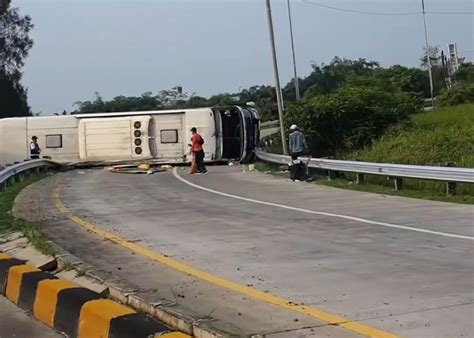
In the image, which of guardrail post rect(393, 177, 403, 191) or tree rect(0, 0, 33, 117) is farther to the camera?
tree rect(0, 0, 33, 117)

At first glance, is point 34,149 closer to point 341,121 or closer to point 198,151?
point 198,151

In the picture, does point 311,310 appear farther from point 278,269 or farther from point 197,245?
point 197,245

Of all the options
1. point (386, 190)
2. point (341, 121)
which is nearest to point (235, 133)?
point (341, 121)

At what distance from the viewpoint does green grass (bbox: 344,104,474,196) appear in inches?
746

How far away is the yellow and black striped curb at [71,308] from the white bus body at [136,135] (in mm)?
21368

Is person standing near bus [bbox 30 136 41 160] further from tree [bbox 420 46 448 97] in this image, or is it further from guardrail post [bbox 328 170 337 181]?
tree [bbox 420 46 448 97]

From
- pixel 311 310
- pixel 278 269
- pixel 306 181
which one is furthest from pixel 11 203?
pixel 311 310

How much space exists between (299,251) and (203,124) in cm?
2089

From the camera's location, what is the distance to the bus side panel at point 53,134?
3081cm

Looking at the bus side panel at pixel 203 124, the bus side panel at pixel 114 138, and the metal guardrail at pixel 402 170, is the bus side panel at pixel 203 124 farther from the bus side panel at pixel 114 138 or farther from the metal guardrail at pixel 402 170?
the metal guardrail at pixel 402 170

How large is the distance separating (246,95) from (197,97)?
821 cm

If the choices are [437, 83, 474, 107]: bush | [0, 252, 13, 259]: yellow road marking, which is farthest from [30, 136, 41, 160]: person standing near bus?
[437, 83, 474, 107]: bush

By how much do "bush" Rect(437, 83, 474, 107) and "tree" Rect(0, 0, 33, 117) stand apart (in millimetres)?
39894

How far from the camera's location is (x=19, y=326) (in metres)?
6.84
